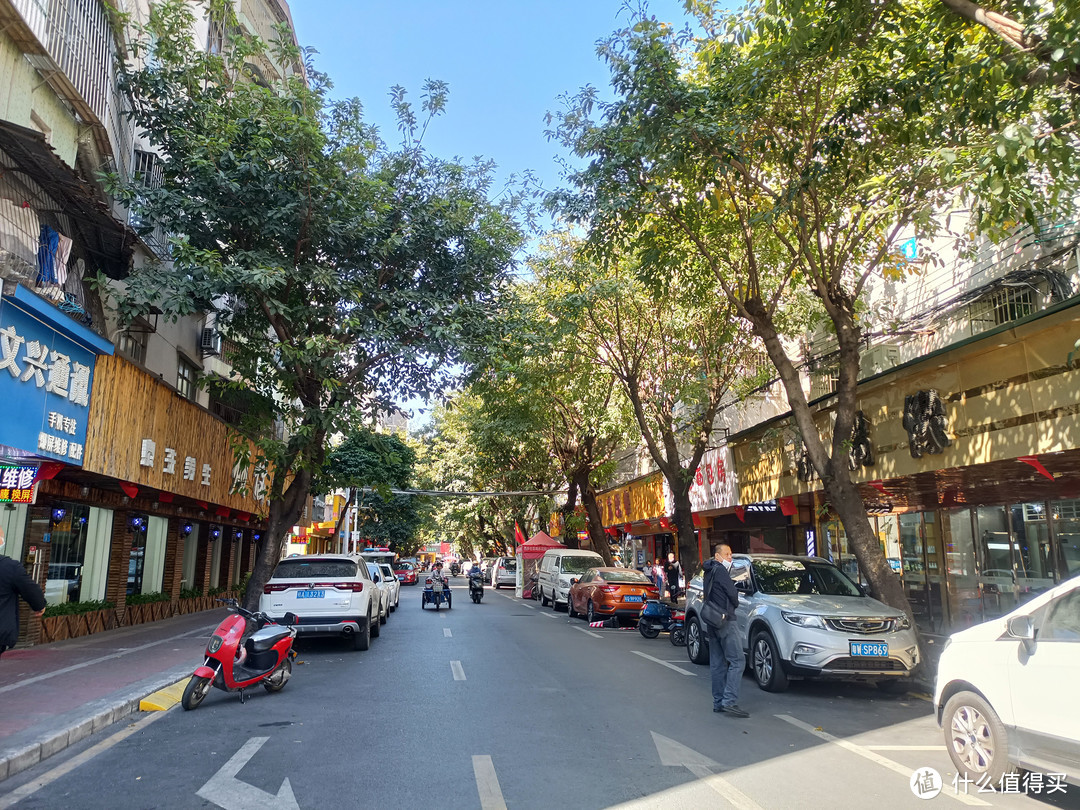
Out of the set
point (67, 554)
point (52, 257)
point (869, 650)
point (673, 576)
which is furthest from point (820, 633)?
point (673, 576)

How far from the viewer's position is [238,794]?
Answer: 207 inches

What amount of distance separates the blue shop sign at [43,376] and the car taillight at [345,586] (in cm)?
432

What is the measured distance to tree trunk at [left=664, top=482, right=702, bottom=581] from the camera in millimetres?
18719

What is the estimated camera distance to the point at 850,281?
17219mm

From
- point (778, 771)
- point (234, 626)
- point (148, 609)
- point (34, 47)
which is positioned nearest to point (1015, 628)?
point (778, 771)

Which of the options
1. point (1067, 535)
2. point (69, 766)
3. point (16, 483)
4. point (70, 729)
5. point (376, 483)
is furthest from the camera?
point (376, 483)

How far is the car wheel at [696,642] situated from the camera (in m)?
11.9

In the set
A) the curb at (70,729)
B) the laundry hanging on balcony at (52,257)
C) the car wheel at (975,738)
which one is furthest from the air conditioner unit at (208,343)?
the car wheel at (975,738)

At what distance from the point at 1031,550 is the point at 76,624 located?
708 inches

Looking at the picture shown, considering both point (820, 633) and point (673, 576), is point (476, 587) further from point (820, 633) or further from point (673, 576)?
point (820, 633)

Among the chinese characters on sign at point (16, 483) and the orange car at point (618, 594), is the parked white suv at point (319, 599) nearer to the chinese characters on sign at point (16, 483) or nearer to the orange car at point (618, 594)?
the chinese characters on sign at point (16, 483)

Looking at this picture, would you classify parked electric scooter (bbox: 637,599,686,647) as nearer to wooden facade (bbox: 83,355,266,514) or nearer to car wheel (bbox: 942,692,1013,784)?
wooden facade (bbox: 83,355,266,514)

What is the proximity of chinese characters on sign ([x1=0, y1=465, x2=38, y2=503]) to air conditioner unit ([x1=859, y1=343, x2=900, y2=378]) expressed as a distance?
47.3ft

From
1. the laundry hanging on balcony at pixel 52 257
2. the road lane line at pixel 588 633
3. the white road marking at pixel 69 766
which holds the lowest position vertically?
the road lane line at pixel 588 633
